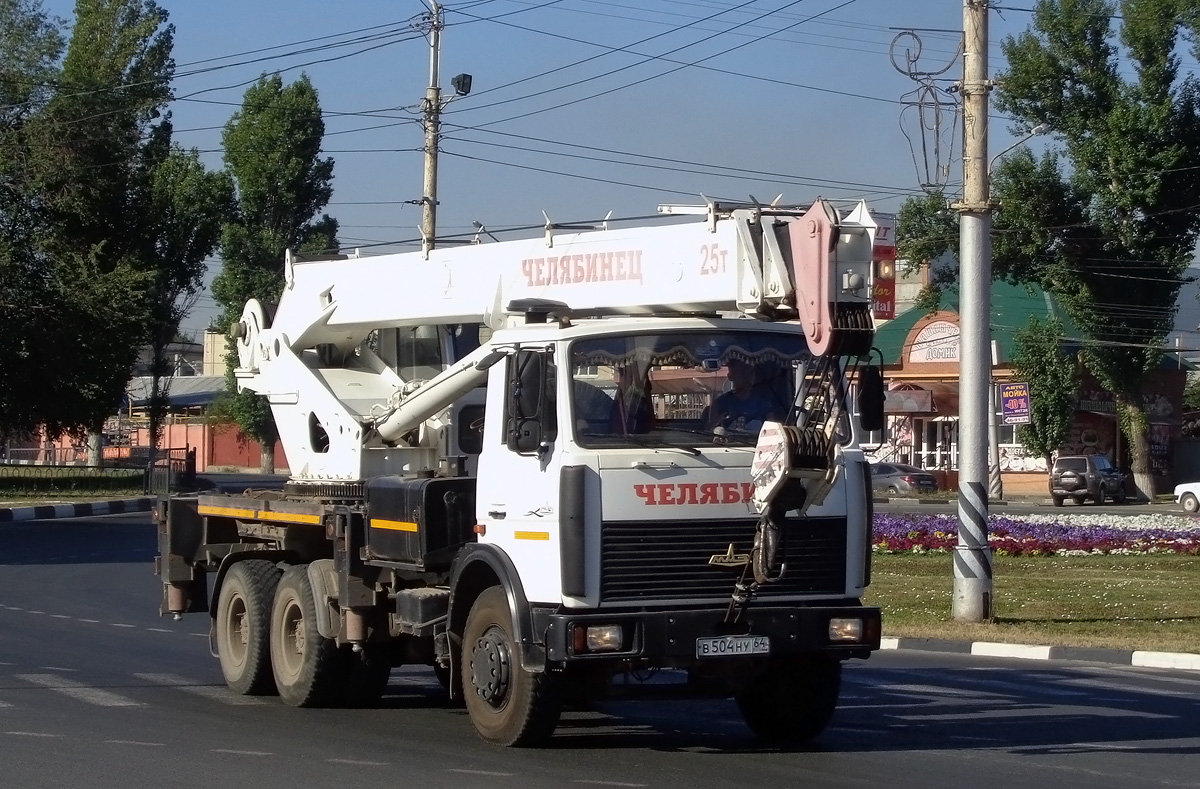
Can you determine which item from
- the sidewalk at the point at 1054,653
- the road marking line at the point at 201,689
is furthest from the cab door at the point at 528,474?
the sidewalk at the point at 1054,653

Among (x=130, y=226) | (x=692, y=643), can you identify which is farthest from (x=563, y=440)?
(x=130, y=226)

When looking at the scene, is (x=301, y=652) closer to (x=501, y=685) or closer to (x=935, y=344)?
(x=501, y=685)

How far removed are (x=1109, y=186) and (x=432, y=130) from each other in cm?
2995

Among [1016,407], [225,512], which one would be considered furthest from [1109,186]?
[225,512]

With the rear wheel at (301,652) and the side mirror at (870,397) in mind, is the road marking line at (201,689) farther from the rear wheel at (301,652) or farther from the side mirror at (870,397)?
the side mirror at (870,397)

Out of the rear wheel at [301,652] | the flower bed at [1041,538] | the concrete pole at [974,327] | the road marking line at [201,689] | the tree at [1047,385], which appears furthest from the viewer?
the tree at [1047,385]

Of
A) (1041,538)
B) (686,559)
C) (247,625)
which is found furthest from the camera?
(1041,538)

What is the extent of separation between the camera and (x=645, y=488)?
864 cm

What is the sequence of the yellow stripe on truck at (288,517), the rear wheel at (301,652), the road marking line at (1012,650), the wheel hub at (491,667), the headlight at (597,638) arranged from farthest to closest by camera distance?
the road marking line at (1012,650) < the rear wheel at (301,652) < the yellow stripe on truck at (288,517) < the wheel hub at (491,667) < the headlight at (597,638)

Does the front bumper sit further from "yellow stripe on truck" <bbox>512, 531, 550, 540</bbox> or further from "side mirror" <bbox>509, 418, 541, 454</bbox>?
"side mirror" <bbox>509, 418, 541, 454</bbox>

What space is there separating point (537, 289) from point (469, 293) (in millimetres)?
816

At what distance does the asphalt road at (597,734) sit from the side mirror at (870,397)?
6.30 ft

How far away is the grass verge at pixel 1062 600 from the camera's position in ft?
51.5

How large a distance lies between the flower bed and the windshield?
14959mm
